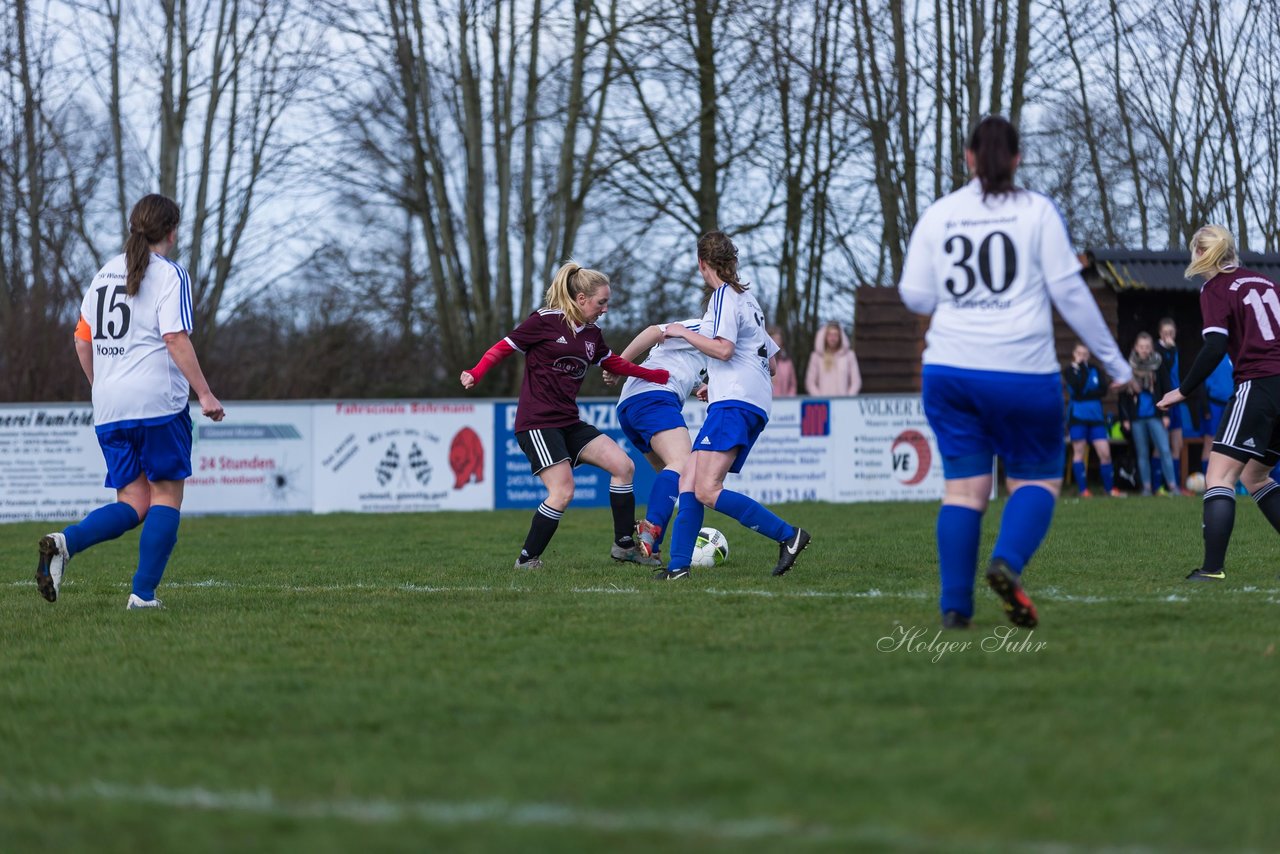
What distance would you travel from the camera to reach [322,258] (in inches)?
1088

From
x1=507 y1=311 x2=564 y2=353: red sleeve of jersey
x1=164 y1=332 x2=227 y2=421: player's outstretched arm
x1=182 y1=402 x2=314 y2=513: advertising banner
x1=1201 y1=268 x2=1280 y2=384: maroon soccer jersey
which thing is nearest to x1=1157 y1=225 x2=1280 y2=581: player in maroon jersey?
x1=1201 y1=268 x2=1280 y2=384: maroon soccer jersey

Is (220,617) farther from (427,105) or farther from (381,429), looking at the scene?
(427,105)

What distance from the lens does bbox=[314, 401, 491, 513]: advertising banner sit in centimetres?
1677

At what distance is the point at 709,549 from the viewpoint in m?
9.05

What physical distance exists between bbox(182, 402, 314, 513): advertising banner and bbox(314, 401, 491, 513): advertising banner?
0.19m

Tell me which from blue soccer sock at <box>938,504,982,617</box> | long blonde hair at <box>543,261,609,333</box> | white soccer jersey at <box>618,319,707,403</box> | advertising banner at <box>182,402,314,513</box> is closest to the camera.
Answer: blue soccer sock at <box>938,504,982,617</box>

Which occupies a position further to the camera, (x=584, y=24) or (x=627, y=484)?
(x=584, y=24)

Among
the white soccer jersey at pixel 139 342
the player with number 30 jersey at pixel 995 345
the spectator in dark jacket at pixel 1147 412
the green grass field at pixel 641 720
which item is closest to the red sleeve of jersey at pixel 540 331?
the green grass field at pixel 641 720

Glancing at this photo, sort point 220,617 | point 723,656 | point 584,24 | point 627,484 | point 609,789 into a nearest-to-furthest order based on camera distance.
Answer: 1. point 609,789
2. point 723,656
3. point 220,617
4. point 627,484
5. point 584,24

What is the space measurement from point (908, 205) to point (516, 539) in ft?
49.5

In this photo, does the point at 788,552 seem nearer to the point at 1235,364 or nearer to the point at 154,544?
→ the point at 1235,364

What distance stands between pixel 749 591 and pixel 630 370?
6.95 ft

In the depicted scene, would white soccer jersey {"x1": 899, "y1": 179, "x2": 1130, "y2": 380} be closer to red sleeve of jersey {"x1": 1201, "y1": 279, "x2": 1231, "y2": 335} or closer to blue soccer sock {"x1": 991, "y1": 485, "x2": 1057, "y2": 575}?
blue soccer sock {"x1": 991, "y1": 485, "x2": 1057, "y2": 575}

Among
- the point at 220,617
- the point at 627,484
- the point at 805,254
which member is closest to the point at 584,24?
the point at 805,254
